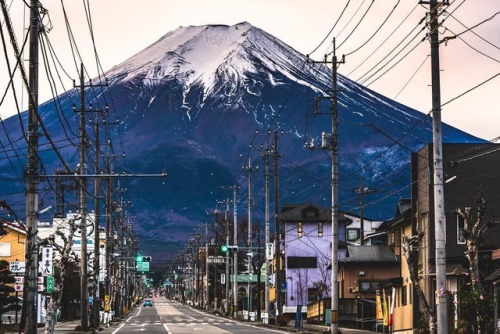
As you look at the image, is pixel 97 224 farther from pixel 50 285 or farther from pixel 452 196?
pixel 452 196

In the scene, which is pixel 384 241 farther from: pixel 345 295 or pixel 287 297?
pixel 287 297

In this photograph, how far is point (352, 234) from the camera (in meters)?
126

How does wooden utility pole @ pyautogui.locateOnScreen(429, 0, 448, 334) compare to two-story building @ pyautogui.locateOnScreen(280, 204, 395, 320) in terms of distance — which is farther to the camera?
two-story building @ pyautogui.locateOnScreen(280, 204, 395, 320)

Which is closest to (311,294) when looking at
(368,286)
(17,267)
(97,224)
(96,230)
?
(368,286)

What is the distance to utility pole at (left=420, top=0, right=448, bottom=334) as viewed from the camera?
3241cm

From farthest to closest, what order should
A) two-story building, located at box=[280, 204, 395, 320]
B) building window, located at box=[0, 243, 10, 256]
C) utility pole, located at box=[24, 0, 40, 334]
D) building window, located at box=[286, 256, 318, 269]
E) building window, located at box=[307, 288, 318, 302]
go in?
building window, located at box=[286, 256, 318, 269] < two-story building, located at box=[280, 204, 395, 320] < building window, located at box=[307, 288, 318, 302] < building window, located at box=[0, 243, 10, 256] < utility pole, located at box=[24, 0, 40, 334]

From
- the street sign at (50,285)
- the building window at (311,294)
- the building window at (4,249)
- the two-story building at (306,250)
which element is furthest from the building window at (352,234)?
the street sign at (50,285)

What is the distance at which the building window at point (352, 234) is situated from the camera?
124812 mm

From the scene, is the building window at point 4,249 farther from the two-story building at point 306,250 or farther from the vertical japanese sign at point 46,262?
the vertical japanese sign at point 46,262

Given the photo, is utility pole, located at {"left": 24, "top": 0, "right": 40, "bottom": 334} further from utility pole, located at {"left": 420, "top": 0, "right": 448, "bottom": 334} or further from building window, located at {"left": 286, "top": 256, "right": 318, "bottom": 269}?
building window, located at {"left": 286, "top": 256, "right": 318, "bottom": 269}

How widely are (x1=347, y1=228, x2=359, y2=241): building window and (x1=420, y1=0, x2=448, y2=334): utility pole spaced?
3614 inches

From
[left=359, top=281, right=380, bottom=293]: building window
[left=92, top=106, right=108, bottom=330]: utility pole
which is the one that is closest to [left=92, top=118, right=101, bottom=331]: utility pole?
[left=92, top=106, right=108, bottom=330]: utility pole

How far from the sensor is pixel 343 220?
108625 mm

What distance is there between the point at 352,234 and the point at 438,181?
306ft
